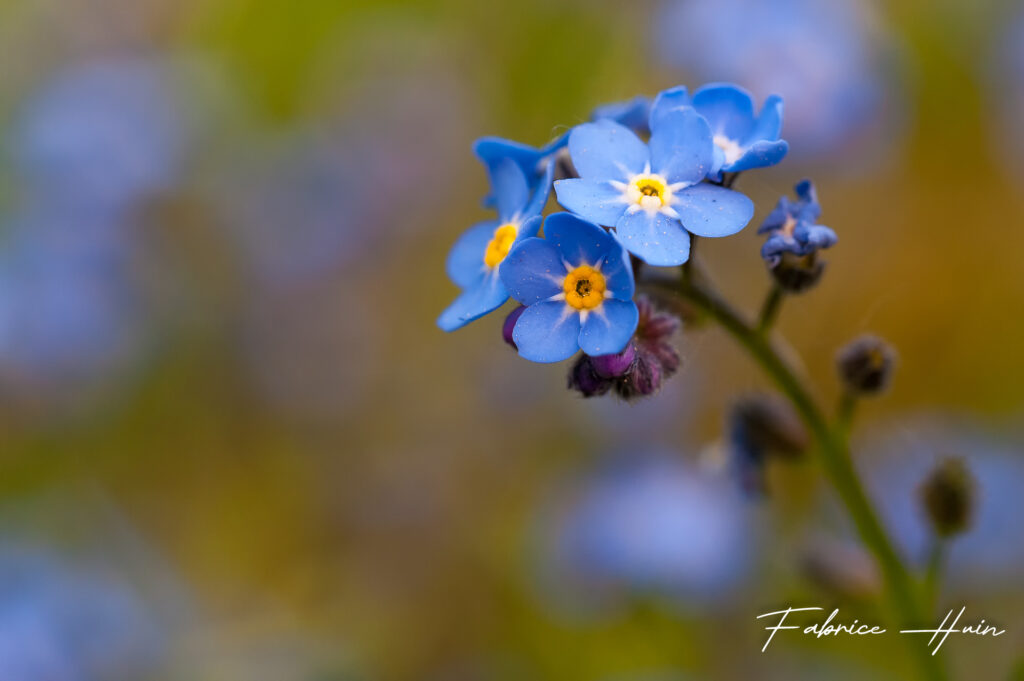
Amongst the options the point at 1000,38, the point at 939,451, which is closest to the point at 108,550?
the point at 939,451

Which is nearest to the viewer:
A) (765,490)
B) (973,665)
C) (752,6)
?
(765,490)

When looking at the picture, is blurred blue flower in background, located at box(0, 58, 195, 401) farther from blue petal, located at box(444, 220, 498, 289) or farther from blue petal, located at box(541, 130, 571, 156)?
blue petal, located at box(541, 130, 571, 156)

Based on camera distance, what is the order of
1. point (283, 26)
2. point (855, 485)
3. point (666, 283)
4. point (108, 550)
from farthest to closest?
point (283, 26), point (108, 550), point (855, 485), point (666, 283)

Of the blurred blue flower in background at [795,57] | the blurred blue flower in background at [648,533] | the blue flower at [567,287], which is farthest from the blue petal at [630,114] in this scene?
the blurred blue flower in background at [795,57]

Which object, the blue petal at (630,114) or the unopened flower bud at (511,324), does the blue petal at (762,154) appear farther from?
the unopened flower bud at (511,324)

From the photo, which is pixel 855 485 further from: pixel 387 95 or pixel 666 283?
pixel 387 95

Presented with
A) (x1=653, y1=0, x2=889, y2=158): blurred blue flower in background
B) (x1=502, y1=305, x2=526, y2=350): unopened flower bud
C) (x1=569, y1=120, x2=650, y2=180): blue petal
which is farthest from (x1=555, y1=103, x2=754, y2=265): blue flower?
(x1=653, y1=0, x2=889, y2=158): blurred blue flower in background

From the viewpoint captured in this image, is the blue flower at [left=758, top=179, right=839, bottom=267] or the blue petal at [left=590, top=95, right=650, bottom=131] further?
the blue petal at [left=590, top=95, right=650, bottom=131]
